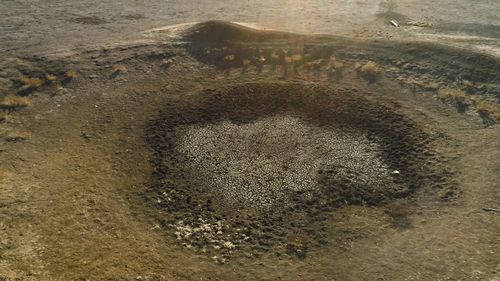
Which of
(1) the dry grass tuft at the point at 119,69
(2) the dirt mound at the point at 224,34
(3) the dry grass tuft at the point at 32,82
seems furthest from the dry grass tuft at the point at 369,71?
(3) the dry grass tuft at the point at 32,82

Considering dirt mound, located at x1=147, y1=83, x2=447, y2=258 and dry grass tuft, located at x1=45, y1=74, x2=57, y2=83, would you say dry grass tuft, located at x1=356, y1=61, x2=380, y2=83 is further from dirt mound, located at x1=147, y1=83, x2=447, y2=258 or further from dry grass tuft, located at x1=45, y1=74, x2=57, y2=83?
dry grass tuft, located at x1=45, y1=74, x2=57, y2=83

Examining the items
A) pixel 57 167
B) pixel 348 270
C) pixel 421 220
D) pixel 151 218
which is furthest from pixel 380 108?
pixel 57 167

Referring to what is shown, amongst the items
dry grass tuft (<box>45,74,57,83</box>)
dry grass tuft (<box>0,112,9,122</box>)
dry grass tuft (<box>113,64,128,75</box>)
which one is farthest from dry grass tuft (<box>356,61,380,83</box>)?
dry grass tuft (<box>0,112,9,122</box>)

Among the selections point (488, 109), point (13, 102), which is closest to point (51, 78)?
point (13, 102)

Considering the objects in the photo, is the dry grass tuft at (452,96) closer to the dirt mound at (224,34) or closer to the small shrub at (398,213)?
the small shrub at (398,213)

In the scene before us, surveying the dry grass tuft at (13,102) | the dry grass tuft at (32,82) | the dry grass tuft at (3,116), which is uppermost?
the dry grass tuft at (32,82)

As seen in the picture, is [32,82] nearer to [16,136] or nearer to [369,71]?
[16,136]
